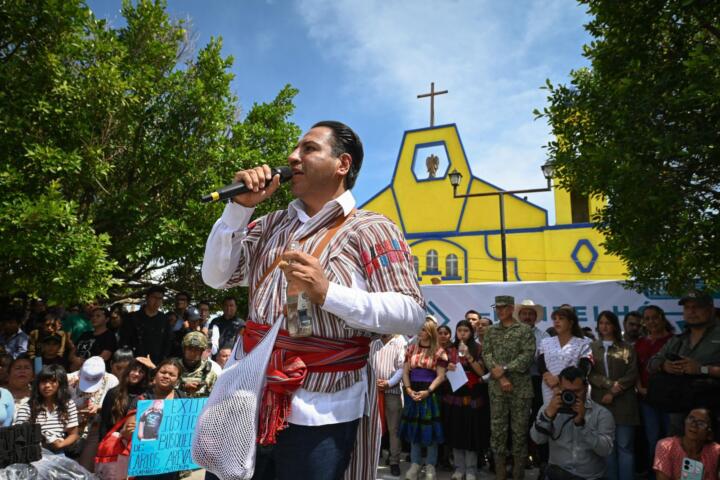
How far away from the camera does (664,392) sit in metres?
5.05

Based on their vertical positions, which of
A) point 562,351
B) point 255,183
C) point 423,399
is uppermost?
point 255,183

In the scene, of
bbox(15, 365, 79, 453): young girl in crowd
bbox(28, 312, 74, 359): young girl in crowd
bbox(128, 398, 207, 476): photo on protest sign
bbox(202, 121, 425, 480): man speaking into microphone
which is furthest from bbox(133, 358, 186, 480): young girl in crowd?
bbox(202, 121, 425, 480): man speaking into microphone

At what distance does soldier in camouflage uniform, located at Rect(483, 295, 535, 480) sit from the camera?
5.75m

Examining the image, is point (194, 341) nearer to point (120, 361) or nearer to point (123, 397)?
point (123, 397)

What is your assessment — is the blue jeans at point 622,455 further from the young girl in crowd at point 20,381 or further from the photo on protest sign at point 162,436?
the young girl in crowd at point 20,381

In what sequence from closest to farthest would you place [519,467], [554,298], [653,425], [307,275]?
1. [307,275]
2. [653,425]
3. [519,467]
4. [554,298]

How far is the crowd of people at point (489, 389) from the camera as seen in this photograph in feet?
15.8

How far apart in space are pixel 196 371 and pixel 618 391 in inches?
170

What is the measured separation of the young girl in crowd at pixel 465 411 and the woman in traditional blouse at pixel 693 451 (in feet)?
6.75

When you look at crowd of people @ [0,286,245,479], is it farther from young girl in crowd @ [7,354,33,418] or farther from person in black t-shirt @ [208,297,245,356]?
person in black t-shirt @ [208,297,245,356]

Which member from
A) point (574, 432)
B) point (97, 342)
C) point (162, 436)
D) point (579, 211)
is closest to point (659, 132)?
point (574, 432)

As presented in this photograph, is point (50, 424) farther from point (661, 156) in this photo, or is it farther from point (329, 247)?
point (661, 156)

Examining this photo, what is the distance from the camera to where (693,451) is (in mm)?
4336

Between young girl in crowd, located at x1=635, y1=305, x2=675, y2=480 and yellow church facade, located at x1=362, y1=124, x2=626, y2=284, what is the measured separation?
35.5ft
